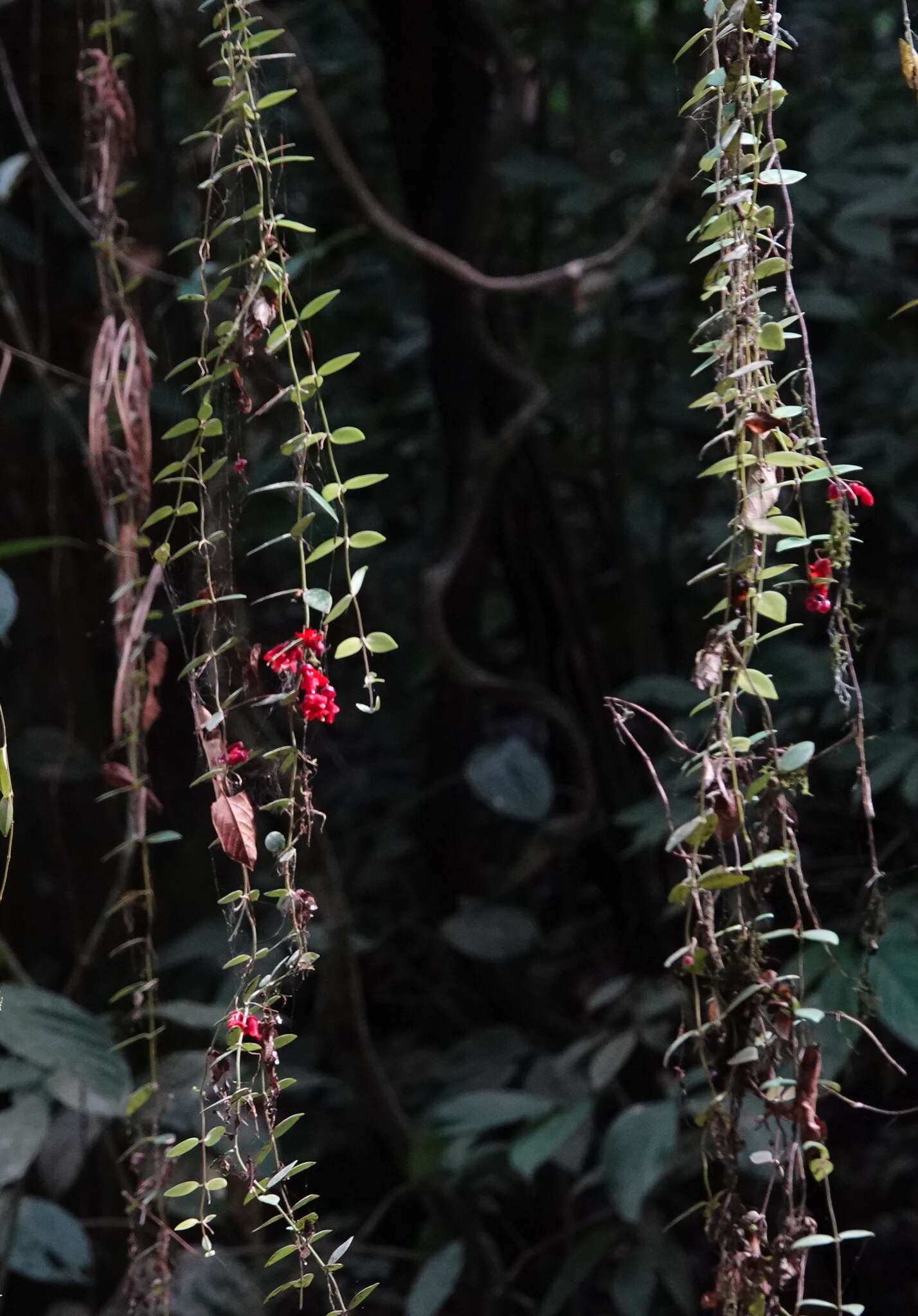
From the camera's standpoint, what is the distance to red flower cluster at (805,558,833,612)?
20.0 inches

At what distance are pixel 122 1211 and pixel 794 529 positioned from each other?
120 centimetres

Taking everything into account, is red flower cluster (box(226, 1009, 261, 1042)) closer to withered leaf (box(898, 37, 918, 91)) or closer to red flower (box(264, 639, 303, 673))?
red flower (box(264, 639, 303, 673))

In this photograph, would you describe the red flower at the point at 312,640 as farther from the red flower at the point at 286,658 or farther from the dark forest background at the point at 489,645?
the dark forest background at the point at 489,645

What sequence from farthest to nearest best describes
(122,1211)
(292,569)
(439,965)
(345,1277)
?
(439,965), (292,569), (345,1277), (122,1211)

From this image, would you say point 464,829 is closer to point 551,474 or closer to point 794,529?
point 551,474

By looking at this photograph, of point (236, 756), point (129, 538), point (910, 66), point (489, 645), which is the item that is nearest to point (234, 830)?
point (236, 756)

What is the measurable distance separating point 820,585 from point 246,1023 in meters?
0.28

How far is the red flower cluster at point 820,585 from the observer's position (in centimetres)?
51

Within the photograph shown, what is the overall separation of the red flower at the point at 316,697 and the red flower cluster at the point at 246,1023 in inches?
4.7

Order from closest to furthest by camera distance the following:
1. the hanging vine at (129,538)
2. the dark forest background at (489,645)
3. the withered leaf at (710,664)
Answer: the withered leaf at (710,664) → the hanging vine at (129,538) → the dark forest background at (489,645)

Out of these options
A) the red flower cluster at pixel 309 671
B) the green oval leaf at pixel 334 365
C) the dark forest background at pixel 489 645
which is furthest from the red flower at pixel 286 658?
the dark forest background at pixel 489 645

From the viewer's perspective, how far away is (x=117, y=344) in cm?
79

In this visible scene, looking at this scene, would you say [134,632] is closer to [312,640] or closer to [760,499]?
[312,640]

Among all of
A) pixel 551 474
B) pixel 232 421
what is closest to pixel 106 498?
pixel 232 421
